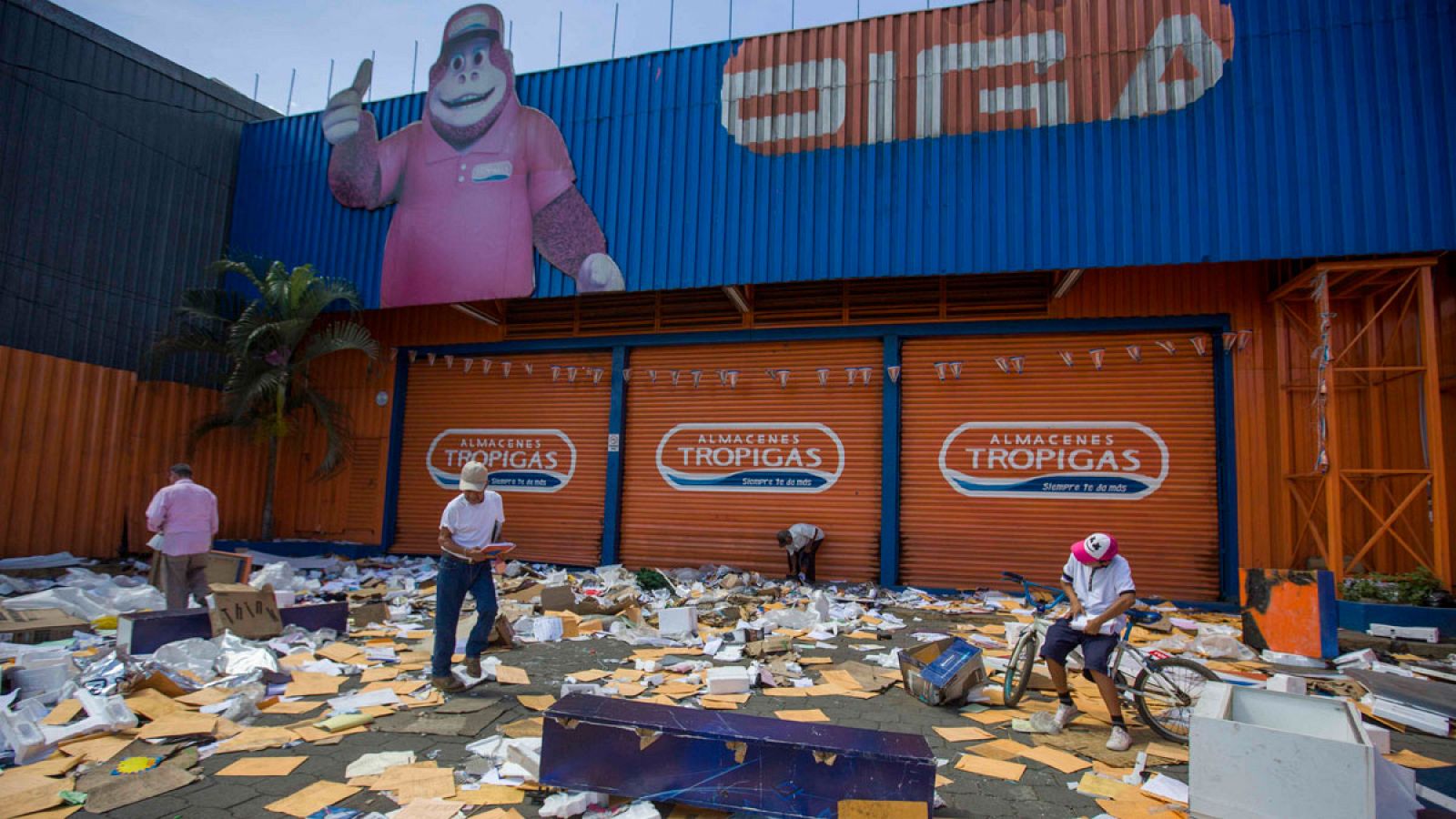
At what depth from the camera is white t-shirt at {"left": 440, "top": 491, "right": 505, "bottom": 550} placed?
19.9 feet

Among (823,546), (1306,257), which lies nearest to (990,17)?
(1306,257)

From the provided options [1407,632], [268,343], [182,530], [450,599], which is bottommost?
[1407,632]

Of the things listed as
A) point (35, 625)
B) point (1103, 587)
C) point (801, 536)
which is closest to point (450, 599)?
point (35, 625)

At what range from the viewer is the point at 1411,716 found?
5793 mm

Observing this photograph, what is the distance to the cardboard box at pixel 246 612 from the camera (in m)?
7.08

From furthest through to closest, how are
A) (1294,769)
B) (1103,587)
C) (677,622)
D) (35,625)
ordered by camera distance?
(677,622) → (35,625) → (1103,587) → (1294,769)

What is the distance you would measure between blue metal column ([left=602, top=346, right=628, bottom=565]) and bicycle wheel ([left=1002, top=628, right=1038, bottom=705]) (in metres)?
8.34

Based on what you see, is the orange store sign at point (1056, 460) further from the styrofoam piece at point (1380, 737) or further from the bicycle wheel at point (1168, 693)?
Answer: the styrofoam piece at point (1380, 737)

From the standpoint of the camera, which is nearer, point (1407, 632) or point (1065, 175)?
point (1407, 632)

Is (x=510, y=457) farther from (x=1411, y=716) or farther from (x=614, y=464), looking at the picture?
(x=1411, y=716)

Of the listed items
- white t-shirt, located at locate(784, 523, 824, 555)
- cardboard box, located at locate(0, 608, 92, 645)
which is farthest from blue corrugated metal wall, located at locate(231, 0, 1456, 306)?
cardboard box, located at locate(0, 608, 92, 645)

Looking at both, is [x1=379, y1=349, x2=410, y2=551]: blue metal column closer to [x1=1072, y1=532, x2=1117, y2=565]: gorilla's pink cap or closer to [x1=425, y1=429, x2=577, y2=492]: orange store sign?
[x1=425, y1=429, x2=577, y2=492]: orange store sign

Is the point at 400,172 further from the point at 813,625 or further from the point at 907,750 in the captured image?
the point at 907,750

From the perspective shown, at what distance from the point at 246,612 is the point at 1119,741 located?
742cm
